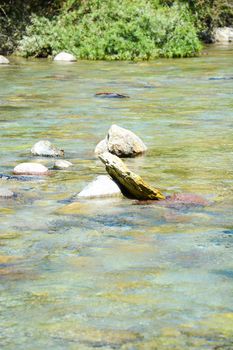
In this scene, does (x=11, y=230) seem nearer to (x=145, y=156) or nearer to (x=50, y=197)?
(x=50, y=197)

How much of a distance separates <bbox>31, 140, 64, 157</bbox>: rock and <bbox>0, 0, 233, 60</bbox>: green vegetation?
46.1 feet

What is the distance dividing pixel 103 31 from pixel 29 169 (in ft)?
54.1

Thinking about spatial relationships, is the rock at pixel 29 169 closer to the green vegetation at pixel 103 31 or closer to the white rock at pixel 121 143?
the white rock at pixel 121 143

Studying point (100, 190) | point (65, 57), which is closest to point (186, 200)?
point (100, 190)

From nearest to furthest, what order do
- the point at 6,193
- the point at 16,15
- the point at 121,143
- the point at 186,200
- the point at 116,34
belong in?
1. the point at 186,200
2. the point at 6,193
3. the point at 121,143
4. the point at 116,34
5. the point at 16,15

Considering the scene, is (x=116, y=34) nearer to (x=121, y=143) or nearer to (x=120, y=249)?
(x=121, y=143)

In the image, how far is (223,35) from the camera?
104ft

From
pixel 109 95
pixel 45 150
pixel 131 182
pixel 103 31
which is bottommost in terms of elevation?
pixel 109 95

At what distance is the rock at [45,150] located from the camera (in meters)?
8.91

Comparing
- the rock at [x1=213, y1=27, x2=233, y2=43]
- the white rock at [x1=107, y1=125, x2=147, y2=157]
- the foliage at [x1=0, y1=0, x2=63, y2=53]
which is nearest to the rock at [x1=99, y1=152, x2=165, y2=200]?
the white rock at [x1=107, y1=125, x2=147, y2=157]

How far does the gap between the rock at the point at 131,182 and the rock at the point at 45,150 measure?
2189mm

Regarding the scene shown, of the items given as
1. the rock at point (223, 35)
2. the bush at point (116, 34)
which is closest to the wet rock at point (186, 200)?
the bush at point (116, 34)

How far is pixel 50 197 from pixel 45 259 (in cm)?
181

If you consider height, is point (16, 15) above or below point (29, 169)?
above
